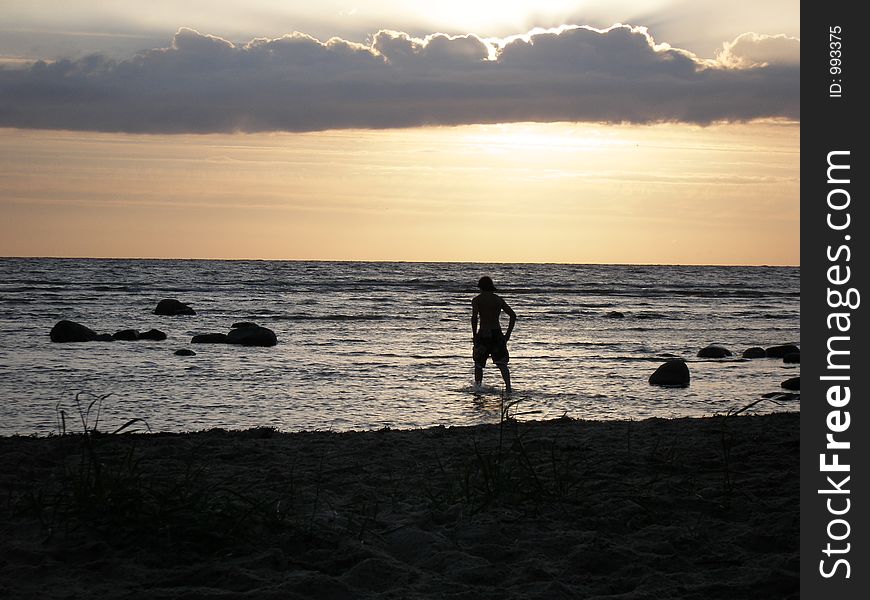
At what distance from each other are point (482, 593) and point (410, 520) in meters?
1.37

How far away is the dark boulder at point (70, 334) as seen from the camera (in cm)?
2286

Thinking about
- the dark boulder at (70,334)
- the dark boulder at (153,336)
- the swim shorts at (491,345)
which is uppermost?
the swim shorts at (491,345)

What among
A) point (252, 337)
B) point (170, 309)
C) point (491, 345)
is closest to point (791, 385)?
point (491, 345)

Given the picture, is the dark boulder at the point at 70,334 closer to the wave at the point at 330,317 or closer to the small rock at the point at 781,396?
the wave at the point at 330,317

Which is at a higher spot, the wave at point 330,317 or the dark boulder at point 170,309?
the dark boulder at point 170,309

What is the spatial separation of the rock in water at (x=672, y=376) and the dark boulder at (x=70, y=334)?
15116 millimetres

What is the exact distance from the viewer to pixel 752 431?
9016 millimetres

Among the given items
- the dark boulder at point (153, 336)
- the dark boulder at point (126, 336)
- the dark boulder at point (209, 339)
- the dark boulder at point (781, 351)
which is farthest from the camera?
the dark boulder at point (153, 336)

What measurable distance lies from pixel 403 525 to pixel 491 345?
29.7ft
